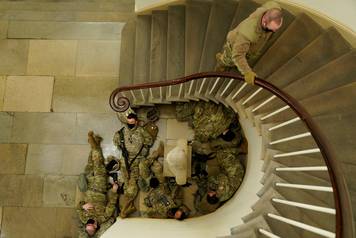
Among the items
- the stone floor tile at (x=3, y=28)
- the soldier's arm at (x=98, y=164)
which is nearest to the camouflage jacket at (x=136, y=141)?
the soldier's arm at (x=98, y=164)

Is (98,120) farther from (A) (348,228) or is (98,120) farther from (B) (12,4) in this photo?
(A) (348,228)

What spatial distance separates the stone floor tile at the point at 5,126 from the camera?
5.41m

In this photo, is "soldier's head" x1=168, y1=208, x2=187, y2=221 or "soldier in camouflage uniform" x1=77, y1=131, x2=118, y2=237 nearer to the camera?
"soldier's head" x1=168, y1=208, x2=187, y2=221

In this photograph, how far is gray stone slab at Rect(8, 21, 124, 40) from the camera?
5668mm

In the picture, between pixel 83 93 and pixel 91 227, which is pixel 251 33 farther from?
pixel 91 227

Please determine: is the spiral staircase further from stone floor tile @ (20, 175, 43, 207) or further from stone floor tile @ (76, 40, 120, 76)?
stone floor tile @ (20, 175, 43, 207)

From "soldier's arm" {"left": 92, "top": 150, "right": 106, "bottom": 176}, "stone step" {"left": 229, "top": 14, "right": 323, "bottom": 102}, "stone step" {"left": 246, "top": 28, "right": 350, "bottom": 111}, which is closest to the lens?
"stone step" {"left": 246, "top": 28, "right": 350, "bottom": 111}

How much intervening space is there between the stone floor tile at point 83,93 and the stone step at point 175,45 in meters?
1.04

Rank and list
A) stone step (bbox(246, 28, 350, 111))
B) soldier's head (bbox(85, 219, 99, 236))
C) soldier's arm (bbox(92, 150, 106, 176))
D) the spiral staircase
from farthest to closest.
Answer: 1. soldier's arm (bbox(92, 150, 106, 176))
2. soldier's head (bbox(85, 219, 99, 236))
3. stone step (bbox(246, 28, 350, 111))
4. the spiral staircase

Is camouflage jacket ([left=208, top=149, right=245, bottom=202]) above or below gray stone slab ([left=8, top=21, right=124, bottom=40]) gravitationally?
below

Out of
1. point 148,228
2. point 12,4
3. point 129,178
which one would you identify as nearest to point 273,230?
point 148,228

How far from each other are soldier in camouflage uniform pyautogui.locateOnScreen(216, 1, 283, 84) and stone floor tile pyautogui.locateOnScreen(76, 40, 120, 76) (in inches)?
89.2

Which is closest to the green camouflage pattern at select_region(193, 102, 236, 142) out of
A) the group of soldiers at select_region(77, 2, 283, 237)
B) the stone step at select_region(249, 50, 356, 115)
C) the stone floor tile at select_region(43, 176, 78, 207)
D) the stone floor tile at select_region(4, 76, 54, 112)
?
the group of soldiers at select_region(77, 2, 283, 237)

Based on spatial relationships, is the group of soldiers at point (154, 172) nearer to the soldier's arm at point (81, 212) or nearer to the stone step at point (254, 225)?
the soldier's arm at point (81, 212)
